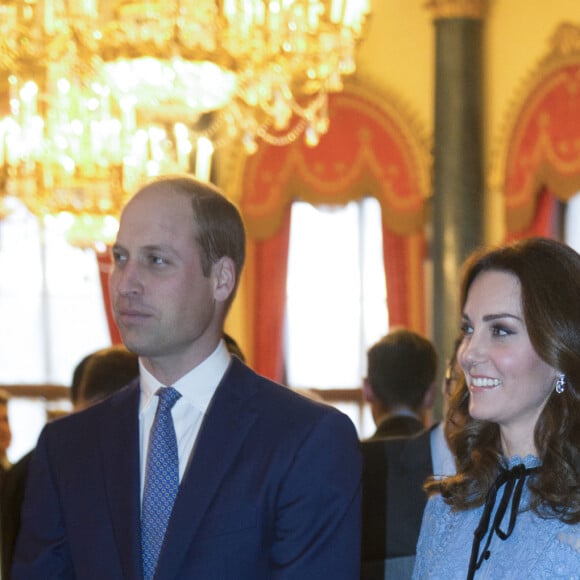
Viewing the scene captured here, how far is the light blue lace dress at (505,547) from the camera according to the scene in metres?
2.49

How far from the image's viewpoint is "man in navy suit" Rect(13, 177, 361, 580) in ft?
8.15

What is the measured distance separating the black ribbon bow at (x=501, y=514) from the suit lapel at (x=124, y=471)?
2.19 feet

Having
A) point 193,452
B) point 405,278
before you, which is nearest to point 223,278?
point 193,452

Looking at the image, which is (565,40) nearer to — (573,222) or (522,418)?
(573,222)

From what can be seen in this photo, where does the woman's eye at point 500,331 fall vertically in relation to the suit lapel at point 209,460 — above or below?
above

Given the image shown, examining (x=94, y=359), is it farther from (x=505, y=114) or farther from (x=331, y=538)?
(x=505, y=114)

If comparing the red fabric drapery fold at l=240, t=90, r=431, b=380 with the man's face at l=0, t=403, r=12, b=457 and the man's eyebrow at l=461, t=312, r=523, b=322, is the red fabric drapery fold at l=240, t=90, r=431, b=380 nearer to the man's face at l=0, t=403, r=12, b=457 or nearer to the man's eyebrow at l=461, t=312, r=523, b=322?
the man's face at l=0, t=403, r=12, b=457

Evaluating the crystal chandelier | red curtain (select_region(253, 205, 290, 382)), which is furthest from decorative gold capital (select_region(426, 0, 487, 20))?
the crystal chandelier

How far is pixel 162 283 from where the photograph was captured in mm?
2590

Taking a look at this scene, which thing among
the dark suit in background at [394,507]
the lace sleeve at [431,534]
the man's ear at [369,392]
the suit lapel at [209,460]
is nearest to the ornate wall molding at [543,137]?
the man's ear at [369,392]

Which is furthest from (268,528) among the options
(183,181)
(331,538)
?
(183,181)

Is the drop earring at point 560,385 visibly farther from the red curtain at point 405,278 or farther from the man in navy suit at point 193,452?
the red curtain at point 405,278

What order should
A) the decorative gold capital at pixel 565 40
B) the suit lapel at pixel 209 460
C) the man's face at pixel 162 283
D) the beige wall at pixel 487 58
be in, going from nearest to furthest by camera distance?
the suit lapel at pixel 209 460
the man's face at pixel 162 283
the decorative gold capital at pixel 565 40
the beige wall at pixel 487 58

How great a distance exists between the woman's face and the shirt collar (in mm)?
498
